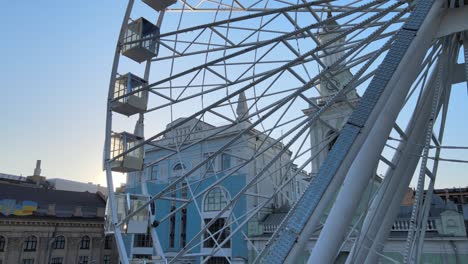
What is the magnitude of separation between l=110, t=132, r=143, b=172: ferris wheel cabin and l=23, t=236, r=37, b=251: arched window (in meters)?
28.9

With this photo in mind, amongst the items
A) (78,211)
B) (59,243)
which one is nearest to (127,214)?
(59,243)

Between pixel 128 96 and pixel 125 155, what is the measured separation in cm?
201

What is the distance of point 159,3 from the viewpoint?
1429cm

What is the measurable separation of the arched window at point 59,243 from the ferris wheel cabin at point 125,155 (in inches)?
1177

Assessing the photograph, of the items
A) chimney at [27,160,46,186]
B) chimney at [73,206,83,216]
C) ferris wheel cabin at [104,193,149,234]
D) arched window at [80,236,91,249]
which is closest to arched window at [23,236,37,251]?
arched window at [80,236,91,249]

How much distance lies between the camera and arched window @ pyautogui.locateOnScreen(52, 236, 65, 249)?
38.0 metres

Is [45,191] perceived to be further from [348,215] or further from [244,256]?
[348,215]

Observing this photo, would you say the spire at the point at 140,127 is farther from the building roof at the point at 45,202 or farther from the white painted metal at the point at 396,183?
the building roof at the point at 45,202

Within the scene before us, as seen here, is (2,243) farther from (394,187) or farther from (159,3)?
(394,187)

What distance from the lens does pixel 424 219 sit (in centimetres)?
836

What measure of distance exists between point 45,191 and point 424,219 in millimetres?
44755

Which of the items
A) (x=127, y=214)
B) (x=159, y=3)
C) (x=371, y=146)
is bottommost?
(x=127, y=214)

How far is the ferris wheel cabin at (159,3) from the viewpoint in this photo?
14219 mm

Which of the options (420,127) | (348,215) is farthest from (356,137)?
(420,127)
